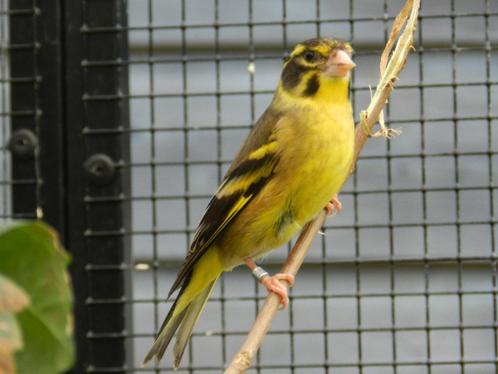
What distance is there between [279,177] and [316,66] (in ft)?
0.65

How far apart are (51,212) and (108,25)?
443 millimetres

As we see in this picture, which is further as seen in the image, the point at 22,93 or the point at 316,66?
the point at 22,93

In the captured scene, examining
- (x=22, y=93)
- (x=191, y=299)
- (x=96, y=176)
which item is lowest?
(x=191, y=299)

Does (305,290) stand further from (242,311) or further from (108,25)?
(108,25)

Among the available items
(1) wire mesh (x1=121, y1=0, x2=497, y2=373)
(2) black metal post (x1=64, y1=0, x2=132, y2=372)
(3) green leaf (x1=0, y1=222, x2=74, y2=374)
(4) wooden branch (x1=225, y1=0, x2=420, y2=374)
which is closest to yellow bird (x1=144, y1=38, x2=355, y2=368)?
(4) wooden branch (x1=225, y1=0, x2=420, y2=374)

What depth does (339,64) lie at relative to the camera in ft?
5.67

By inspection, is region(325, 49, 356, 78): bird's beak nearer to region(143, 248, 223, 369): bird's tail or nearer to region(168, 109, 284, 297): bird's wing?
region(168, 109, 284, 297): bird's wing

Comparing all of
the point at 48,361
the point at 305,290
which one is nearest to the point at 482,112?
the point at 305,290

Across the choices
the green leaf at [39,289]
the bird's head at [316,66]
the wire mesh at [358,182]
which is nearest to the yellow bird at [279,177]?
the bird's head at [316,66]

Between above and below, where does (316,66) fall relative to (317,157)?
above

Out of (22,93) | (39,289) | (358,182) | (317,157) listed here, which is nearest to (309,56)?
(317,157)

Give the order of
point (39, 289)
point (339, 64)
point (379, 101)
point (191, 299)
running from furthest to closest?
point (191, 299), point (339, 64), point (379, 101), point (39, 289)

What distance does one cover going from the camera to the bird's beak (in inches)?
67.8

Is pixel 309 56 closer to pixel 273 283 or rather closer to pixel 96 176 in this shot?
pixel 273 283
